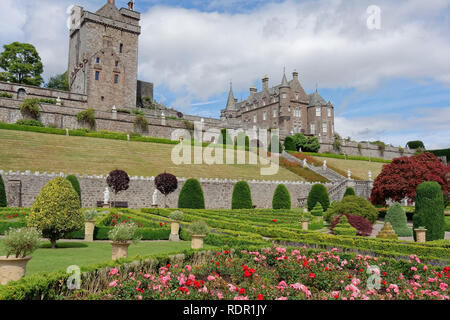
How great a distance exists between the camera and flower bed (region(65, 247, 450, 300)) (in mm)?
6156

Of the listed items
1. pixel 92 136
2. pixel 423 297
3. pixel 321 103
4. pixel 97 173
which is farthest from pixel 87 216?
pixel 321 103

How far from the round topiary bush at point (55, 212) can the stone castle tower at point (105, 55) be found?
139ft

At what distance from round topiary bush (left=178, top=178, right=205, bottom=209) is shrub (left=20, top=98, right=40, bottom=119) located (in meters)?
25.2

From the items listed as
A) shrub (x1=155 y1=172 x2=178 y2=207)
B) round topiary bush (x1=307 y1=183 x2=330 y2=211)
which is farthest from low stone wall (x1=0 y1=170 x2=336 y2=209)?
round topiary bush (x1=307 y1=183 x2=330 y2=211)

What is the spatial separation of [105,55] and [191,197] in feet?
119

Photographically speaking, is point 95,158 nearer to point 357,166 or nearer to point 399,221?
point 399,221

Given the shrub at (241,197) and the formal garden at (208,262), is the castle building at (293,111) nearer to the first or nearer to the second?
the shrub at (241,197)

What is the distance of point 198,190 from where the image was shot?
26.5 m

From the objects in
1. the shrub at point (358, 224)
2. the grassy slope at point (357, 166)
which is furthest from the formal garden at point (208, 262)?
the grassy slope at point (357, 166)

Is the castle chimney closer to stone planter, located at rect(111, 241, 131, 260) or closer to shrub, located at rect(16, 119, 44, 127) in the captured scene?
shrub, located at rect(16, 119, 44, 127)

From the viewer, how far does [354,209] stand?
20.2 meters

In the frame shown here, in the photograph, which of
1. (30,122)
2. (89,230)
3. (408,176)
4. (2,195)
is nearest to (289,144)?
(408,176)
